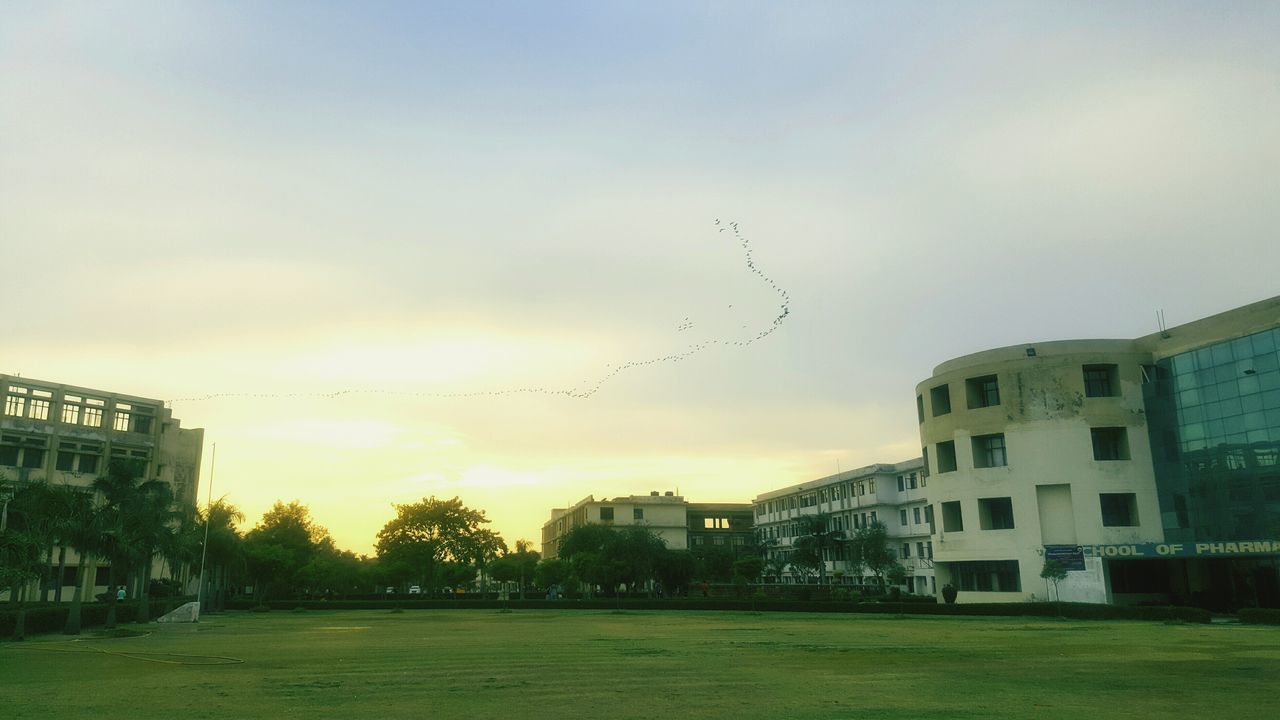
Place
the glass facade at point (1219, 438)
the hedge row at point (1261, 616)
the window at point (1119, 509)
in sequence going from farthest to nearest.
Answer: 1. the window at point (1119, 509)
2. the glass facade at point (1219, 438)
3. the hedge row at point (1261, 616)

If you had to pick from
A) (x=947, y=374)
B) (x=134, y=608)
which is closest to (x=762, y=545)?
(x=947, y=374)

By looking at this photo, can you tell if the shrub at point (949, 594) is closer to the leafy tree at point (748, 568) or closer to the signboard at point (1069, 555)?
the signboard at point (1069, 555)

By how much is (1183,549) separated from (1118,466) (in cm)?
935

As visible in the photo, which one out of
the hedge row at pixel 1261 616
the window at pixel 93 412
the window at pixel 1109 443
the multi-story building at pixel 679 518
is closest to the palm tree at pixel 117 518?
the window at pixel 93 412

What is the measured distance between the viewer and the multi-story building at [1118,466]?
184 ft

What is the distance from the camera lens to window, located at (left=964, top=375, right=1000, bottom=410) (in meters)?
71.1

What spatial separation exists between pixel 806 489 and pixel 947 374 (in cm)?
4739

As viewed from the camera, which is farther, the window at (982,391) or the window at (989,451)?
the window at (982,391)

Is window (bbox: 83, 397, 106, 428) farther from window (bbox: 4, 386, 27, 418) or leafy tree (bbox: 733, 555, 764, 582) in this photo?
leafy tree (bbox: 733, 555, 764, 582)

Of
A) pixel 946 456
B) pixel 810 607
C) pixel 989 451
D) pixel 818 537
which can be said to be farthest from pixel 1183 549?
pixel 818 537

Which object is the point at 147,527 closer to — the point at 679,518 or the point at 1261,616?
the point at 1261,616

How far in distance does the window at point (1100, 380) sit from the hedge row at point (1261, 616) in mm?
23023

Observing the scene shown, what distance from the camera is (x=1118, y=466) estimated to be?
65.7m

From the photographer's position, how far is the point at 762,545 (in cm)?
11975
